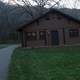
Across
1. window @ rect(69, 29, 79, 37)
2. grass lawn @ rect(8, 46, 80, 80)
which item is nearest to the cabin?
window @ rect(69, 29, 79, 37)

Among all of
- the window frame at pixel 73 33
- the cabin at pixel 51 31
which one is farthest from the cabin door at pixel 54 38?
the window frame at pixel 73 33

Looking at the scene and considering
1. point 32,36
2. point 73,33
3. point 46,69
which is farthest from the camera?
point 32,36

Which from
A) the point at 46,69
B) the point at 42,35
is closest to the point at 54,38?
the point at 42,35

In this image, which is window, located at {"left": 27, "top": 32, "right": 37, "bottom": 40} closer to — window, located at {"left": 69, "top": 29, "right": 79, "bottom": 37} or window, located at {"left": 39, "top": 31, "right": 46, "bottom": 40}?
window, located at {"left": 39, "top": 31, "right": 46, "bottom": 40}

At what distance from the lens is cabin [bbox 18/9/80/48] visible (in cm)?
4450

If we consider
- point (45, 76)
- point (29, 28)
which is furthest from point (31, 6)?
point (45, 76)

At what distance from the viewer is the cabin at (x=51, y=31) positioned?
44500mm

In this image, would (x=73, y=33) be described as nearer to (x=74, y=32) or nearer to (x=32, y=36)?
(x=74, y=32)

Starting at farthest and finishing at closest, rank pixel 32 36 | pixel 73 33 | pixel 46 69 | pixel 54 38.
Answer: pixel 32 36, pixel 73 33, pixel 54 38, pixel 46 69

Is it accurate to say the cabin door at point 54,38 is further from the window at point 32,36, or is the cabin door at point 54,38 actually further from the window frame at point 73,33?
the window at point 32,36

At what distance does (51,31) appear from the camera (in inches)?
1772

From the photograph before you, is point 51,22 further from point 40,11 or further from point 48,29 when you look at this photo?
point 40,11

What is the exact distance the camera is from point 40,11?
62469 millimetres

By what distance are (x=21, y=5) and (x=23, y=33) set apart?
17230mm
